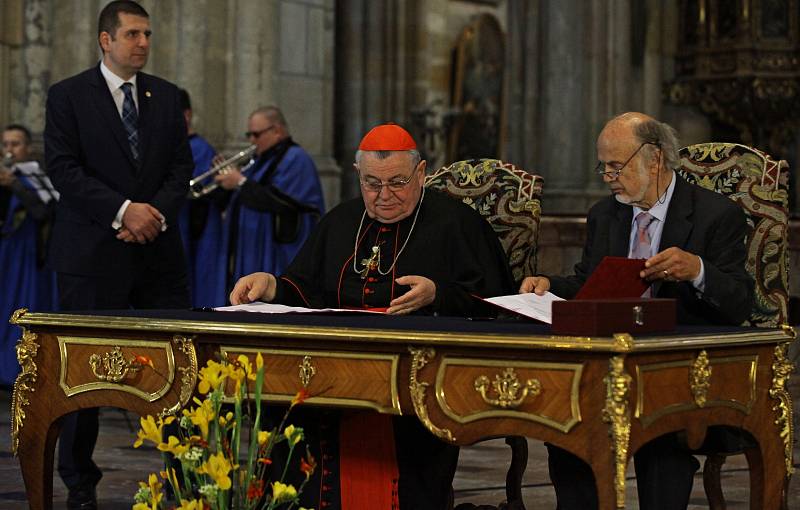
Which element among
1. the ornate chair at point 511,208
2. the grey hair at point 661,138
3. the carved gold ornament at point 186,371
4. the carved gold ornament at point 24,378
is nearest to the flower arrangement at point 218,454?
the carved gold ornament at point 186,371

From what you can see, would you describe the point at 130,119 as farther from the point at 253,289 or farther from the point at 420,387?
the point at 420,387

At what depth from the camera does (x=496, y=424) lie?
4004 mm

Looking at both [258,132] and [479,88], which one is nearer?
[258,132]

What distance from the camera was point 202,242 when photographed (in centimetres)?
990

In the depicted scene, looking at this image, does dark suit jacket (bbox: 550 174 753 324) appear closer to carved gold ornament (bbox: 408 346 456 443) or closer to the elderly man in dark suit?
the elderly man in dark suit

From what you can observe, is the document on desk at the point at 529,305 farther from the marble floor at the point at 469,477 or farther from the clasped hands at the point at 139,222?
the clasped hands at the point at 139,222

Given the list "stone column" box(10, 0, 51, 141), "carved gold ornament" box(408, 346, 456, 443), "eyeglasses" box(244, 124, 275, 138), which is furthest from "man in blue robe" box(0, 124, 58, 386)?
"carved gold ornament" box(408, 346, 456, 443)

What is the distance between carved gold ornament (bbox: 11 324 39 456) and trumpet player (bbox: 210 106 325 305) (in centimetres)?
479

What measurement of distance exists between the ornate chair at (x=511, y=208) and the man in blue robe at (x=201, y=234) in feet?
13.8

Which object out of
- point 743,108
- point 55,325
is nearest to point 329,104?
point 743,108

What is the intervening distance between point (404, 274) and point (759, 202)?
117 cm

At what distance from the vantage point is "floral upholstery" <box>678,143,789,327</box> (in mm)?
5273

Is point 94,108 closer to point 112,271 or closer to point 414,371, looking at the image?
point 112,271

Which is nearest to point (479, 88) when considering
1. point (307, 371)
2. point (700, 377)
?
point (307, 371)
